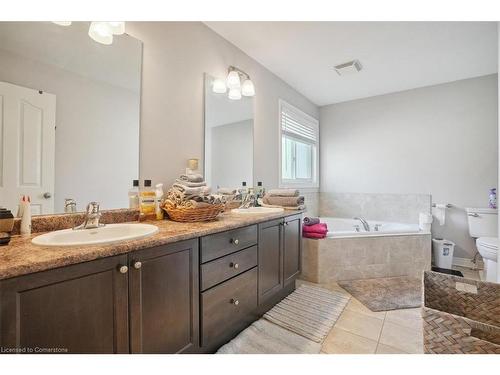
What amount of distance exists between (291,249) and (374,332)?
803 millimetres

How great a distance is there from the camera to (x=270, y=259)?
1.75 m

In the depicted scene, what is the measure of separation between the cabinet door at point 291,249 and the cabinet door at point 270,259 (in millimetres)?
83

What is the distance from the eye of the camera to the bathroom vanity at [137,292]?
688mm

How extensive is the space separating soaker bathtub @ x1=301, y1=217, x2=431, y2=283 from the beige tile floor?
500 mm

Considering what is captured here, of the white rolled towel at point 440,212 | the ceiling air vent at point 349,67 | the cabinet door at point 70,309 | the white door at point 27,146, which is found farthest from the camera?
the white rolled towel at point 440,212

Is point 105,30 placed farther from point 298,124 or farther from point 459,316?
point 298,124

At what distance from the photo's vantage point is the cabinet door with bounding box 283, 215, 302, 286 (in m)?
1.95

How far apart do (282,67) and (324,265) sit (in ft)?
7.38

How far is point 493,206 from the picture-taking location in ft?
8.81

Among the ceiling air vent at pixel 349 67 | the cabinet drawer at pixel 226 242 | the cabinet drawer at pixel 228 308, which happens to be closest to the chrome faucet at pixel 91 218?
the cabinet drawer at pixel 226 242

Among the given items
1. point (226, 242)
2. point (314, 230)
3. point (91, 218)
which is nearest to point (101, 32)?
point (91, 218)

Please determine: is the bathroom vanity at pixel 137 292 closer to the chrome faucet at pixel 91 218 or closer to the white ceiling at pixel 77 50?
the chrome faucet at pixel 91 218

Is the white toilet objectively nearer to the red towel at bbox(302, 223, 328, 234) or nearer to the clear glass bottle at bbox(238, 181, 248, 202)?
the red towel at bbox(302, 223, 328, 234)

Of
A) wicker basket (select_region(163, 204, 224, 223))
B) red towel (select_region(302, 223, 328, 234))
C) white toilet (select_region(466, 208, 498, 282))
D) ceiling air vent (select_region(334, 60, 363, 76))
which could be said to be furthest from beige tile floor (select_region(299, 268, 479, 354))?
ceiling air vent (select_region(334, 60, 363, 76))
